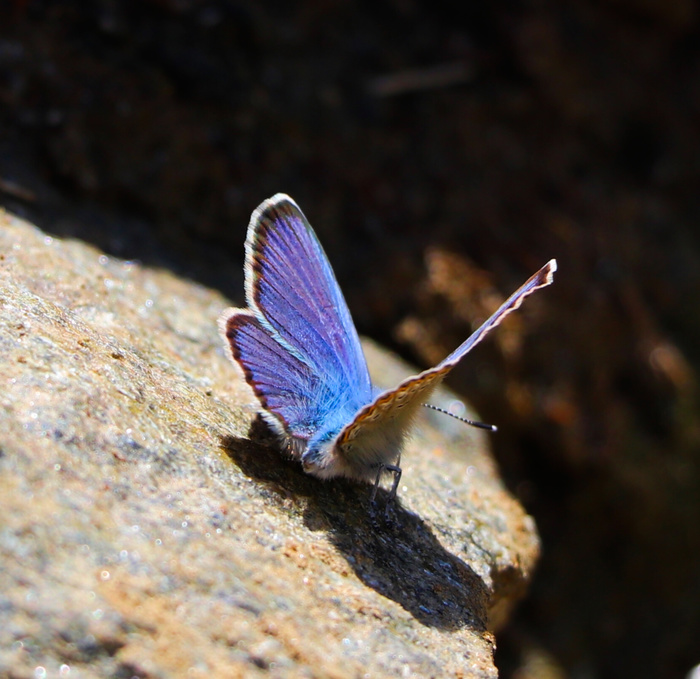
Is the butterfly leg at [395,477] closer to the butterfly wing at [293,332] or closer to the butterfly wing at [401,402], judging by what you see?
the butterfly wing at [401,402]

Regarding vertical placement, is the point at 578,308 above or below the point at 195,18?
below

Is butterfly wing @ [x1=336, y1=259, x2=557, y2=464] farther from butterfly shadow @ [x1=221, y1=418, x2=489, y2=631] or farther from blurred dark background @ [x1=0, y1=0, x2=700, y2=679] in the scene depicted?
blurred dark background @ [x1=0, y1=0, x2=700, y2=679]

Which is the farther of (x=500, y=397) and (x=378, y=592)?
(x=500, y=397)

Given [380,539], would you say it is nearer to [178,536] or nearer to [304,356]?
[304,356]

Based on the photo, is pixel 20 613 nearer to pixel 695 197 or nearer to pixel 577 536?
pixel 577 536

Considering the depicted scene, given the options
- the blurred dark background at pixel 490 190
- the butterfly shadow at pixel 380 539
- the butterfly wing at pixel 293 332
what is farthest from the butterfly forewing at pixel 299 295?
the blurred dark background at pixel 490 190

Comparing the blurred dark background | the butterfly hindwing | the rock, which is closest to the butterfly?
the butterfly hindwing

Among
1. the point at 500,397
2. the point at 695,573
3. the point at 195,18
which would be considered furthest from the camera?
the point at 695,573

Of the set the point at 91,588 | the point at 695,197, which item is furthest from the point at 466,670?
the point at 695,197
